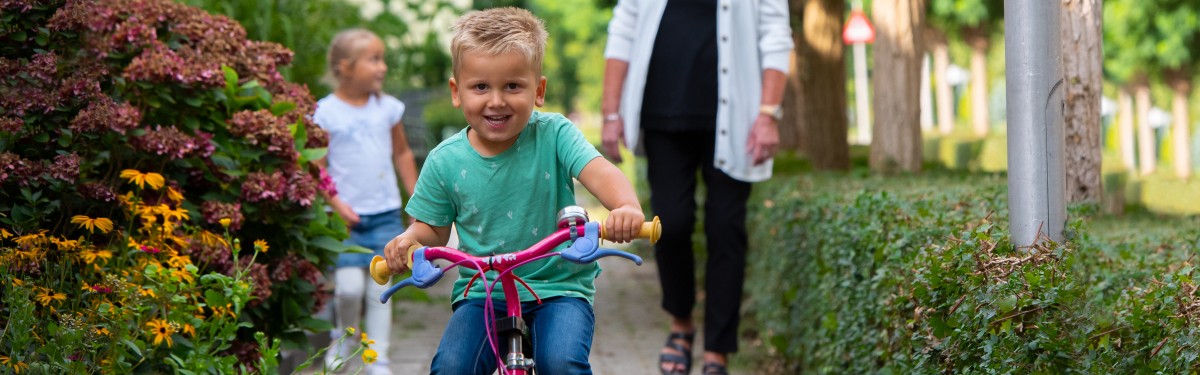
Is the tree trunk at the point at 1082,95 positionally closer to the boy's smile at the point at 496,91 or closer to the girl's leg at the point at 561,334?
the girl's leg at the point at 561,334

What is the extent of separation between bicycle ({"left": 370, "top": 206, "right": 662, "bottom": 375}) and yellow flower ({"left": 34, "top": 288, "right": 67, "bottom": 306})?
825mm

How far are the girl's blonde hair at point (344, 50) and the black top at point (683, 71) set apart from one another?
1382 millimetres

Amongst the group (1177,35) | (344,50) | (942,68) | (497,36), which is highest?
(942,68)

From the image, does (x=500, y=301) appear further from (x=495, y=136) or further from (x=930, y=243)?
(x=930, y=243)

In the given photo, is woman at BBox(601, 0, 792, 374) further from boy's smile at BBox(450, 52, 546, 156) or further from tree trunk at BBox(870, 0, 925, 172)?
tree trunk at BBox(870, 0, 925, 172)

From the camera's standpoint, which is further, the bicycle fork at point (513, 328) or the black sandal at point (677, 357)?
the black sandal at point (677, 357)

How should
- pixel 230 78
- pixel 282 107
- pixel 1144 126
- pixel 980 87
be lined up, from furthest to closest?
pixel 980 87
pixel 1144 126
pixel 282 107
pixel 230 78

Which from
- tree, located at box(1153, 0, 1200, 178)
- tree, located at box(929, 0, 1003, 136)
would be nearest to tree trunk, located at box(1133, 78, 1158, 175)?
tree, located at box(929, 0, 1003, 136)

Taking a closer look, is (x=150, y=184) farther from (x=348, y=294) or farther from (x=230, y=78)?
(x=348, y=294)

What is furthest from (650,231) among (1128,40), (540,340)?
(1128,40)

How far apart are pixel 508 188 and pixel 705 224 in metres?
2.47

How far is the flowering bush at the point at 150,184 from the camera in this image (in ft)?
11.7

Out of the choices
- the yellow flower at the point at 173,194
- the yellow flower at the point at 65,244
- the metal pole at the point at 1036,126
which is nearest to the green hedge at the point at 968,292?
the metal pole at the point at 1036,126

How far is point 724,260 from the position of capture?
5.88 metres
